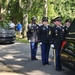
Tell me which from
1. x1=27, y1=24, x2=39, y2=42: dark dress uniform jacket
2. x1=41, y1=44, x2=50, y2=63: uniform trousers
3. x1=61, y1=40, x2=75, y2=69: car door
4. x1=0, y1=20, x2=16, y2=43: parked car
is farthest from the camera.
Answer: x1=0, y1=20, x2=16, y2=43: parked car

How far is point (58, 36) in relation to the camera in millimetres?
9867

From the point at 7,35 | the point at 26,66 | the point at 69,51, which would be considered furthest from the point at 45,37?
the point at 7,35

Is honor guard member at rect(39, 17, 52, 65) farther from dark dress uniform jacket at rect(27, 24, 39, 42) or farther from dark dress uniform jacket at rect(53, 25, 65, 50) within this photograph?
dark dress uniform jacket at rect(27, 24, 39, 42)

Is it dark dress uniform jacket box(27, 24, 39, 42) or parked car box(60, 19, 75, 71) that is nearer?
parked car box(60, 19, 75, 71)

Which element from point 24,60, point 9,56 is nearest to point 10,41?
point 9,56

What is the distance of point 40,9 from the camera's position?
118ft

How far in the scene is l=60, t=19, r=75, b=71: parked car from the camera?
329 inches

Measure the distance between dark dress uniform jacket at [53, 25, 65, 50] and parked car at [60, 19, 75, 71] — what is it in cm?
86

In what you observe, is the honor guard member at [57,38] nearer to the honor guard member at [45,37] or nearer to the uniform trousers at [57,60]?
the uniform trousers at [57,60]

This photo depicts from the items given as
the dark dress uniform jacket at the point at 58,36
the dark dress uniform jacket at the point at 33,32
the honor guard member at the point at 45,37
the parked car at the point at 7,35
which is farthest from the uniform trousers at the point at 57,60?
the parked car at the point at 7,35

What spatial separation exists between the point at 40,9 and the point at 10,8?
6.73 m

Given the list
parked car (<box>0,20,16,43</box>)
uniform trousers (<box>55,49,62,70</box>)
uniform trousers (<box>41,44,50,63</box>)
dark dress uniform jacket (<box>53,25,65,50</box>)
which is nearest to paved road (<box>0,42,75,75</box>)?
uniform trousers (<box>55,49,62,70</box>)

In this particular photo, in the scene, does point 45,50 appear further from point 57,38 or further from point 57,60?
point 57,38

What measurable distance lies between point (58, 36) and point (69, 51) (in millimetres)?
1398
